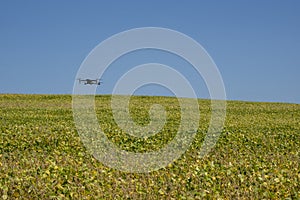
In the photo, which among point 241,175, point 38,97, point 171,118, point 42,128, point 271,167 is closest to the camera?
point 241,175

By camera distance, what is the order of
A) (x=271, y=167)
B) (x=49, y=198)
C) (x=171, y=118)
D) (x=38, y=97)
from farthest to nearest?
(x=38, y=97) < (x=171, y=118) < (x=271, y=167) < (x=49, y=198)

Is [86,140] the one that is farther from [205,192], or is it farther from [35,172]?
[205,192]

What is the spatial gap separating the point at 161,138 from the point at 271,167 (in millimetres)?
9809

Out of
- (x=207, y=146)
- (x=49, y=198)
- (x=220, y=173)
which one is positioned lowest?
(x=49, y=198)

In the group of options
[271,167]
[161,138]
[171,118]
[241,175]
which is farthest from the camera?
[171,118]

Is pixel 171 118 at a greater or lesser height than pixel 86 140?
greater

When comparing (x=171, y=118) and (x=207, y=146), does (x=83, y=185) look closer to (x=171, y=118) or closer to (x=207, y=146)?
(x=207, y=146)

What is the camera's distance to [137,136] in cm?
2642

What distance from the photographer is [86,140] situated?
79.7ft

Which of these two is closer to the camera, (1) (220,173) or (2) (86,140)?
(1) (220,173)

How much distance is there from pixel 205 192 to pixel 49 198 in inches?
144

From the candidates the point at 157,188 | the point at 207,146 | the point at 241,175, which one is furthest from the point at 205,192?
the point at 207,146

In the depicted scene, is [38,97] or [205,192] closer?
[205,192]

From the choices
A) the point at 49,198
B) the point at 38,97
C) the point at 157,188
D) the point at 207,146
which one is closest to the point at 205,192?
the point at 157,188
